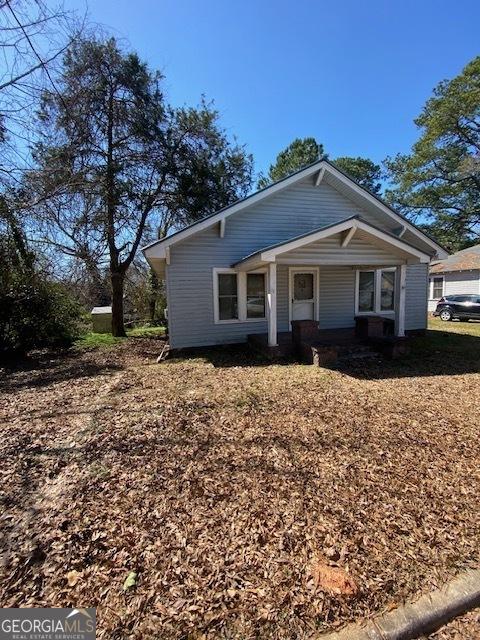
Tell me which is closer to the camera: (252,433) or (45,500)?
(45,500)

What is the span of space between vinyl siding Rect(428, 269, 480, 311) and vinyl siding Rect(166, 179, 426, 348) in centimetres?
1398

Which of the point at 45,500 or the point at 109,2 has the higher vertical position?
the point at 109,2

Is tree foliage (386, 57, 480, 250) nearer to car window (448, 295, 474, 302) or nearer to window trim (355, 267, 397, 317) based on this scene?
car window (448, 295, 474, 302)

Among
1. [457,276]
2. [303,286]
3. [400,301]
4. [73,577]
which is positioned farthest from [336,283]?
[457,276]

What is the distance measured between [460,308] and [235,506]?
19262 millimetres

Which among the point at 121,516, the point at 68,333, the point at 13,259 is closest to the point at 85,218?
the point at 13,259

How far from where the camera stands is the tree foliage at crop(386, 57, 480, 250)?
948 inches

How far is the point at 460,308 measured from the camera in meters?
17.5

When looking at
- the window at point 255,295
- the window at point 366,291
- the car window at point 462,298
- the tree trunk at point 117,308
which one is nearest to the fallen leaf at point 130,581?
the window at point 255,295

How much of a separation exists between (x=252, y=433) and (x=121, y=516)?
5.90ft

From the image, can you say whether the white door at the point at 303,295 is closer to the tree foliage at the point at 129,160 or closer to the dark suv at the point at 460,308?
the tree foliage at the point at 129,160

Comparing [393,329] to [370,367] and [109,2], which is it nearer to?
[370,367]

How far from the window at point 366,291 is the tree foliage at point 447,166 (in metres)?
22.2

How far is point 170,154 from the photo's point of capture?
13039mm
